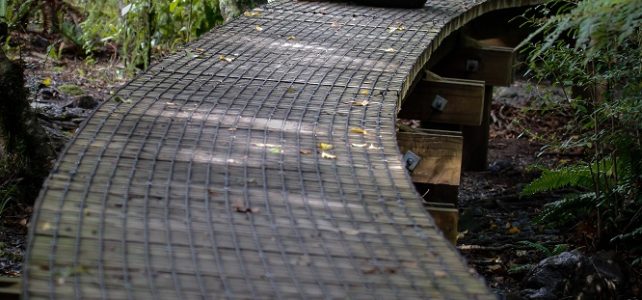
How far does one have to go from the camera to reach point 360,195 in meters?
3.86

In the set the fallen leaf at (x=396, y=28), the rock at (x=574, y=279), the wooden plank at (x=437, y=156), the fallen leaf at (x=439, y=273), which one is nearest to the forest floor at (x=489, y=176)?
the rock at (x=574, y=279)

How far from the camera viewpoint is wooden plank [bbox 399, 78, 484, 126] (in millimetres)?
6629

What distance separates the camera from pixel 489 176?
1005cm

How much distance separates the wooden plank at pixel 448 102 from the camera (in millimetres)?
6629

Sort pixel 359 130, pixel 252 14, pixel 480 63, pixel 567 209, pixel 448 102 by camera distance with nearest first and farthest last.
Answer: pixel 359 130
pixel 448 102
pixel 567 209
pixel 252 14
pixel 480 63

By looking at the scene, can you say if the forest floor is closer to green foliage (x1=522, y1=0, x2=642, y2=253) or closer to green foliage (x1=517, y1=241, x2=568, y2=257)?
green foliage (x1=517, y1=241, x2=568, y2=257)

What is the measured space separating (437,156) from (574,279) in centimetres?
130

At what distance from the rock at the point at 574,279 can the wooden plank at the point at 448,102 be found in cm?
114

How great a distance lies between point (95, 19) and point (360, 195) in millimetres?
7962

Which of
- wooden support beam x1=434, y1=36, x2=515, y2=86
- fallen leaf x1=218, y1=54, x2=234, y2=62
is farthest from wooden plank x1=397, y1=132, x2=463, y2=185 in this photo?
wooden support beam x1=434, y1=36, x2=515, y2=86

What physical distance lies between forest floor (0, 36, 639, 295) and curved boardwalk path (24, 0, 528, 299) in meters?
1.37

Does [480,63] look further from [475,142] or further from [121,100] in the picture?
[121,100]

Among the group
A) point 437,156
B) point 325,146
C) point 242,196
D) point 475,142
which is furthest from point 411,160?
point 475,142

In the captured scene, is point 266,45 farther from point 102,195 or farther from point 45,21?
point 45,21
